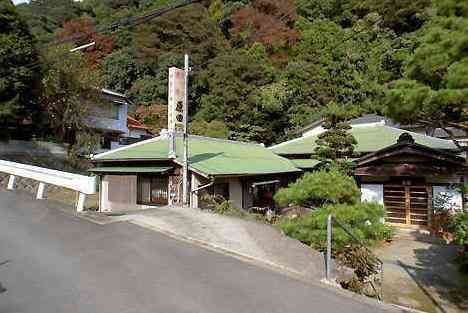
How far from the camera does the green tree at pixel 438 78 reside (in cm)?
727

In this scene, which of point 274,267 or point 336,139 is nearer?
point 274,267

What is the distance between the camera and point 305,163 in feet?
64.1

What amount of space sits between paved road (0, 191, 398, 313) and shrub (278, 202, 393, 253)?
3145 mm

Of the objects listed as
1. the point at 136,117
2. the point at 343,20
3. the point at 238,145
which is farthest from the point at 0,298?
the point at 343,20

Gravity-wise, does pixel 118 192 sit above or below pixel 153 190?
below

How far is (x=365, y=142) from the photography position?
19016mm

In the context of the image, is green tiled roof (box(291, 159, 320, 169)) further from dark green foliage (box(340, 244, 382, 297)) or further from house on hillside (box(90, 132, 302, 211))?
dark green foliage (box(340, 244, 382, 297))

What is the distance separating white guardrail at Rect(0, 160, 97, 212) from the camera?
24.6 ft

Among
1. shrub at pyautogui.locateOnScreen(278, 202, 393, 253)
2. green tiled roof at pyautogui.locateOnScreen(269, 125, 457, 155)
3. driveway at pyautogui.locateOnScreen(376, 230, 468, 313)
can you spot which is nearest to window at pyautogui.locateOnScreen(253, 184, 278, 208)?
green tiled roof at pyautogui.locateOnScreen(269, 125, 457, 155)

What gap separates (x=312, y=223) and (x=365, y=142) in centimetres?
1201

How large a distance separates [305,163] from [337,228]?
1182cm

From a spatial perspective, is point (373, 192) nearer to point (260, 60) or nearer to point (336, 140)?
point (336, 140)

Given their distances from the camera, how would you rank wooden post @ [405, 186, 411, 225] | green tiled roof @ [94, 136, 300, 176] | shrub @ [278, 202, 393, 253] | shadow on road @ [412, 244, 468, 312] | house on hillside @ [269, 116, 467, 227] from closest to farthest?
shadow on road @ [412, 244, 468, 312] < shrub @ [278, 202, 393, 253] < green tiled roof @ [94, 136, 300, 176] < house on hillside @ [269, 116, 467, 227] < wooden post @ [405, 186, 411, 225]

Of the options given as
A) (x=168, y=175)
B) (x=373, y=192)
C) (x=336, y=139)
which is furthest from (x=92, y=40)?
(x=373, y=192)
